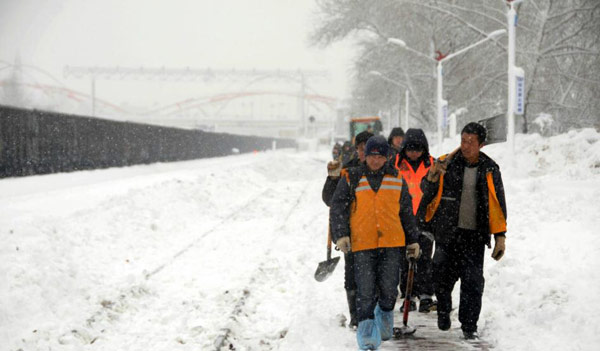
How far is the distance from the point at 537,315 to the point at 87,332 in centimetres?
→ 454

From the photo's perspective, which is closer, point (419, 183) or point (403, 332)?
point (403, 332)

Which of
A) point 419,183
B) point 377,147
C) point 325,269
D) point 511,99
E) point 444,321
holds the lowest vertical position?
point 444,321

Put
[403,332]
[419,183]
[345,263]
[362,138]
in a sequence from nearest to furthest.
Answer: [345,263], [403,332], [362,138], [419,183]

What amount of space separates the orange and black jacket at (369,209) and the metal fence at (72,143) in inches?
523

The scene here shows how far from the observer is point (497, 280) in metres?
7.03

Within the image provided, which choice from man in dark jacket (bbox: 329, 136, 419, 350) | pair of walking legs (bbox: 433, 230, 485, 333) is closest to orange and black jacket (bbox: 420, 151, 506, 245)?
pair of walking legs (bbox: 433, 230, 485, 333)

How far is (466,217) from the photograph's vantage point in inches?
224

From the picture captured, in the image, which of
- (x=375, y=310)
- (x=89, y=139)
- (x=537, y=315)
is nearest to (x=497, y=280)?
(x=537, y=315)

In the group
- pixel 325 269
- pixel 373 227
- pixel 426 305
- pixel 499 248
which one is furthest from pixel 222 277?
pixel 499 248

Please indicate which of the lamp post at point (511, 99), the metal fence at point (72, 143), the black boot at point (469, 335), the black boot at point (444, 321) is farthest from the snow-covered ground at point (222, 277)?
the lamp post at point (511, 99)

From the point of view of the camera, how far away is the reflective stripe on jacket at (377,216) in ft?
17.3

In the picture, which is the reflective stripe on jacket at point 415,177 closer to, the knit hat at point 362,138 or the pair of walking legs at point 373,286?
the knit hat at point 362,138

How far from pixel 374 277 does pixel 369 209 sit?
24.8 inches

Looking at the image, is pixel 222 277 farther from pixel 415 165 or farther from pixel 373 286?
pixel 373 286
